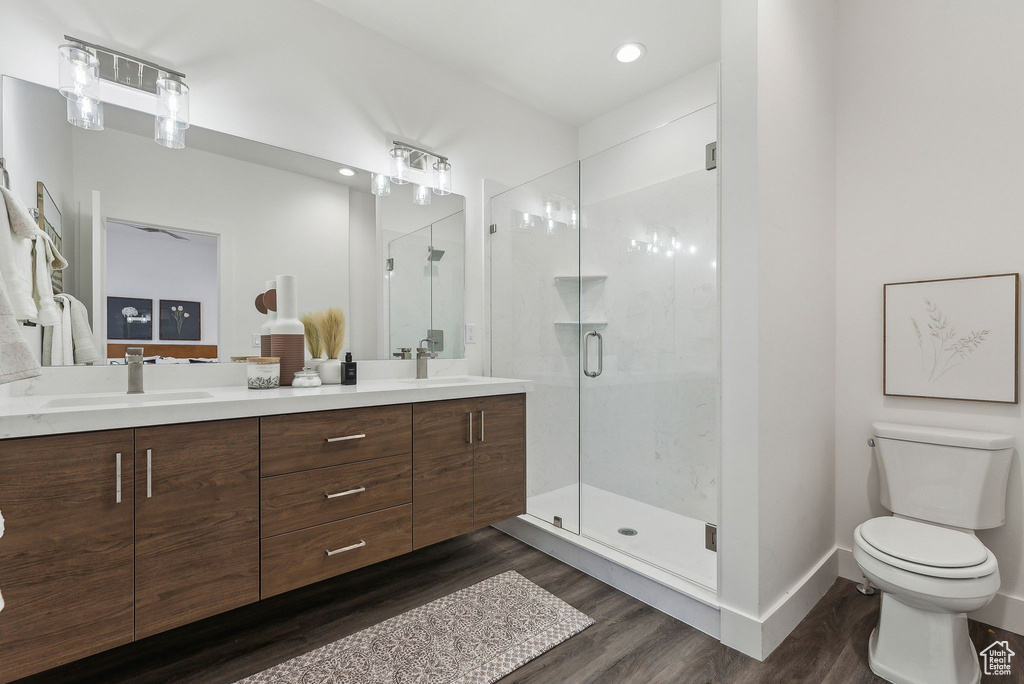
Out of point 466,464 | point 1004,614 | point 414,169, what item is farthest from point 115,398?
point 1004,614

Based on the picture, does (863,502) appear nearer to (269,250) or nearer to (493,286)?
(493,286)

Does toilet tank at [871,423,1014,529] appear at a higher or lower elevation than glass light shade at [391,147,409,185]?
lower

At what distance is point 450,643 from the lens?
5.29 feet

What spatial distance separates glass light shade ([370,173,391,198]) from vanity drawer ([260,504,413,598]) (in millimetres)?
1552

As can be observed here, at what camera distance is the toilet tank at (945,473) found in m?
1.67

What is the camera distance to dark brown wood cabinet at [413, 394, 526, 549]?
6.16ft

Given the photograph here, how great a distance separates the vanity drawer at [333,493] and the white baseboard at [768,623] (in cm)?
126

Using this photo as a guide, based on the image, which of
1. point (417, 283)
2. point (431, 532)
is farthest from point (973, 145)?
point (431, 532)

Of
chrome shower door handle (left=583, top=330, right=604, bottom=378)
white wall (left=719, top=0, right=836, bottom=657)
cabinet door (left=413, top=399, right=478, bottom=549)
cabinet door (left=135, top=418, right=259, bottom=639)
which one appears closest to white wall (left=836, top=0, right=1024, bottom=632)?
white wall (left=719, top=0, right=836, bottom=657)

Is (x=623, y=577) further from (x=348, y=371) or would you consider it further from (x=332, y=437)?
(x=348, y=371)

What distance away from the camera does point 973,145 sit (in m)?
1.78

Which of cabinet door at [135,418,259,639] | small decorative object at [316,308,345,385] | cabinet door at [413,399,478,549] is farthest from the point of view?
small decorative object at [316,308,345,385]

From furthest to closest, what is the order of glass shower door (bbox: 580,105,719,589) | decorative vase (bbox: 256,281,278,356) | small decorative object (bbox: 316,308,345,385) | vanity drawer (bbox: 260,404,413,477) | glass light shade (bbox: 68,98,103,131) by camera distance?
glass shower door (bbox: 580,105,719,589), small decorative object (bbox: 316,308,345,385), decorative vase (bbox: 256,281,278,356), glass light shade (bbox: 68,98,103,131), vanity drawer (bbox: 260,404,413,477)

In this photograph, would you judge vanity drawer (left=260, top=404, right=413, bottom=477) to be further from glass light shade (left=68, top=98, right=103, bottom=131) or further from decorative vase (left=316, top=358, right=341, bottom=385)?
glass light shade (left=68, top=98, right=103, bottom=131)
